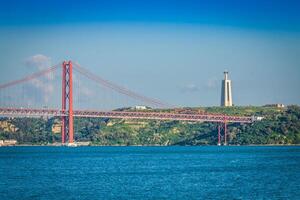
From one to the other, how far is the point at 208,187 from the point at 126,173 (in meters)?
14.1

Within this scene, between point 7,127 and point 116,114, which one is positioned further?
point 7,127

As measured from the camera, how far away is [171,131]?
5645 inches

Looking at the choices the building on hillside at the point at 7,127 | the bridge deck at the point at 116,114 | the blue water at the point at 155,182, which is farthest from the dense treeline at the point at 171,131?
the blue water at the point at 155,182

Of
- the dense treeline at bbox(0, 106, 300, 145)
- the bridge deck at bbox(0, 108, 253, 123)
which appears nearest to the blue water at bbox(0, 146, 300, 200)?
the bridge deck at bbox(0, 108, 253, 123)

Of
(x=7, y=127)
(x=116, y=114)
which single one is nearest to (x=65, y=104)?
(x=116, y=114)

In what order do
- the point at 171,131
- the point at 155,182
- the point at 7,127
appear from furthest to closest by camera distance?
the point at 7,127 → the point at 171,131 → the point at 155,182

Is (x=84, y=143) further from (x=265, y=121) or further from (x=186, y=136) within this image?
(x=265, y=121)

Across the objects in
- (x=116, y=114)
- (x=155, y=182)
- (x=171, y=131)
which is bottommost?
(x=155, y=182)

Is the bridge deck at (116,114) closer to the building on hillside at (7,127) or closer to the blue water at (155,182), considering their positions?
the blue water at (155,182)

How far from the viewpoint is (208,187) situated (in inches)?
1817

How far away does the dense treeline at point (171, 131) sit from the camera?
411 ft

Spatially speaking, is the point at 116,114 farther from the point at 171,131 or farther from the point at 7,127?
the point at 7,127

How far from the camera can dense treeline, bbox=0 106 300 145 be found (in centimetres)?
12525

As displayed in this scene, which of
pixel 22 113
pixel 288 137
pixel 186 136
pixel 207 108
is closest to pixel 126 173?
pixel 22 113
